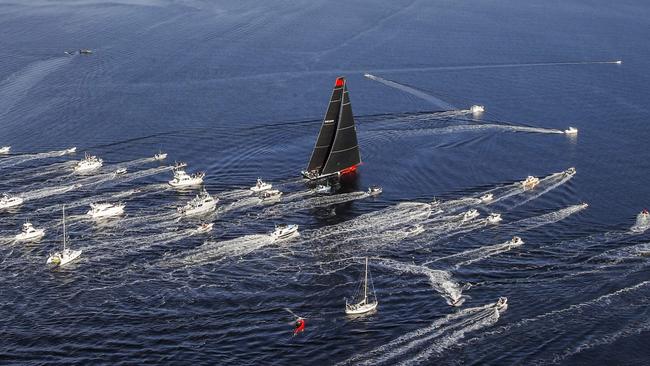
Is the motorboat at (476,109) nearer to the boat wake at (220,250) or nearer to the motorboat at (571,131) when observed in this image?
the motorboat at (571,131)

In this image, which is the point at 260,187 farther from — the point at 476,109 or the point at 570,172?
the point at 476,109

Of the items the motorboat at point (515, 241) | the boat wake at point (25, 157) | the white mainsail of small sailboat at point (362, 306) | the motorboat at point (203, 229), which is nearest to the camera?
the white mainsail of small sailboat at point (362, 306)

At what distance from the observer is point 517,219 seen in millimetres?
120562

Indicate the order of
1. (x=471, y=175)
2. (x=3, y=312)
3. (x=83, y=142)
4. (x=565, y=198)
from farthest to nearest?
1. (x=83, y=142)
2. (x=471, y=175)
3. (x=565, y=198)
4. (x=3, y=312)

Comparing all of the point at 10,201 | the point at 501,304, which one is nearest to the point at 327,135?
the point at 10,201

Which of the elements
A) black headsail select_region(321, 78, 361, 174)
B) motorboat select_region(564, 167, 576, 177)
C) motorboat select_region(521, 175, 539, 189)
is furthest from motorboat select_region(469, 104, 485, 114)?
motorboat select_region(521, 175, 539, 189)

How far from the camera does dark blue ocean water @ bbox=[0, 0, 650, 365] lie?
9119cm

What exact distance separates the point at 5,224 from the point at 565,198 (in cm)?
8418

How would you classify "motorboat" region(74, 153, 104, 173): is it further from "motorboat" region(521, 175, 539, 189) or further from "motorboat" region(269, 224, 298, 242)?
"motorboat" region(521, 175, 539, 189)

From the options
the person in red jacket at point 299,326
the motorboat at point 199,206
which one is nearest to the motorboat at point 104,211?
the motorboat at point 199,206

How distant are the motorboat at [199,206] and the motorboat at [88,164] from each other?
24.2 metres

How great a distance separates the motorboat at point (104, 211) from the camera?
121250mm

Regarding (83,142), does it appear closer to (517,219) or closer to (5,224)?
(5,224)

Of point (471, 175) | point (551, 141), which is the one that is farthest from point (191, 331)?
point (551, 141)
